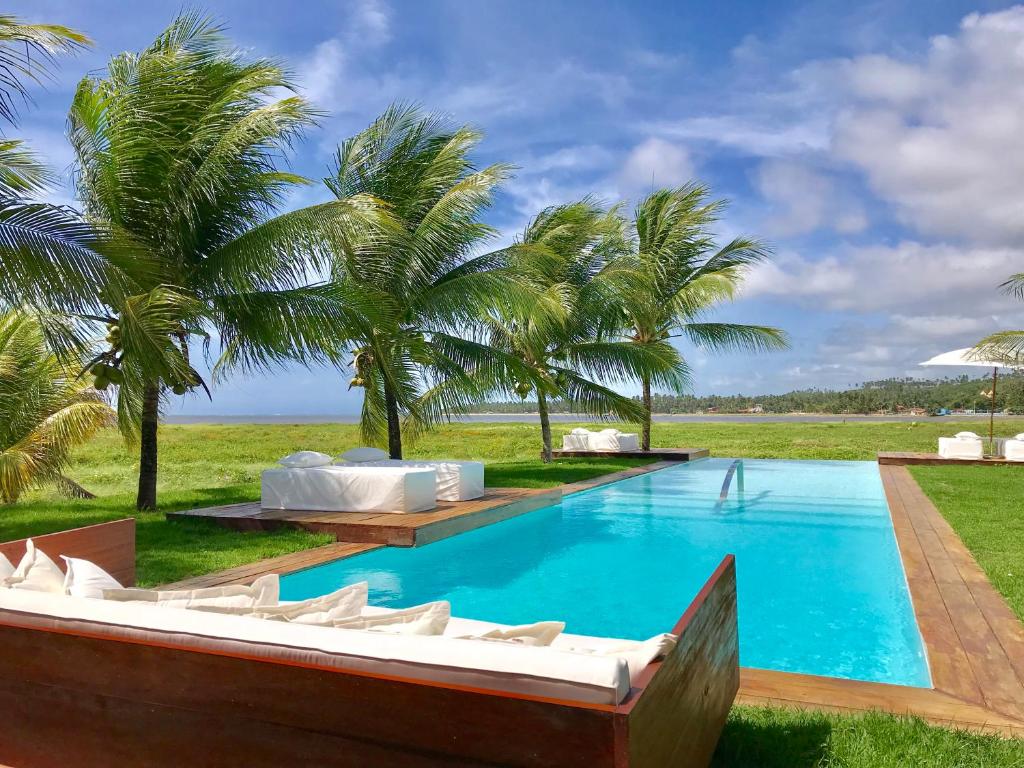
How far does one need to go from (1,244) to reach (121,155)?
1.86 m

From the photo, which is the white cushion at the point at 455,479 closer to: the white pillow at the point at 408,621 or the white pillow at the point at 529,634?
the white pillow at the point at 408,621

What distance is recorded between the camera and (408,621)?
1917 mm

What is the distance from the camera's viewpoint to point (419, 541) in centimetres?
583

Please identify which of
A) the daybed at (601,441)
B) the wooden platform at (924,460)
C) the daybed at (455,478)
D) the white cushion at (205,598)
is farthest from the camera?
the daybed at (601,441)

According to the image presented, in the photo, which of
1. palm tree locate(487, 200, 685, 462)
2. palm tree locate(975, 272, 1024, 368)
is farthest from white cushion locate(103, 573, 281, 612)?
palm tree locate(975, 272, 1024, 368)

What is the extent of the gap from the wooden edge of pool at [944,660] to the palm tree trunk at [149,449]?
264 centimetres

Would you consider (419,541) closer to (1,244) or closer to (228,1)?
(1,244)

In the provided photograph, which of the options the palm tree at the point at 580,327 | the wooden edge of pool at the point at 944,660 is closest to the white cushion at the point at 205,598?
the wooden edge of pool at the point at 944,660

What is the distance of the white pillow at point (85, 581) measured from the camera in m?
2.08

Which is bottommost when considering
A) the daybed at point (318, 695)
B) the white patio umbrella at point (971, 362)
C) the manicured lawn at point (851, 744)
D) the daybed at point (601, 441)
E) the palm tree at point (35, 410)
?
the manicured lawn at point (851, 744)

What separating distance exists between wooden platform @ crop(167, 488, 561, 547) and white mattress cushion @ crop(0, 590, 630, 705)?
3960mm

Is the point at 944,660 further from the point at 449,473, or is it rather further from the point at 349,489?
the point at 449,473

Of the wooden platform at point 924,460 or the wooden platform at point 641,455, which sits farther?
the wooden platform at point 641,455

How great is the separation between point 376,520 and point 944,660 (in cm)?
421
